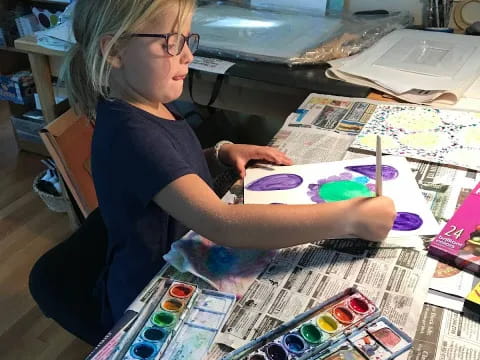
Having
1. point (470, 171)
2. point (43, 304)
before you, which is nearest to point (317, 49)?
point (470, 171)

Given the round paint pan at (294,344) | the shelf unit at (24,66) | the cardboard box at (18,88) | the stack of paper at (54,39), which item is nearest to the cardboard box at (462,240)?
the round paint pan at (294,344)

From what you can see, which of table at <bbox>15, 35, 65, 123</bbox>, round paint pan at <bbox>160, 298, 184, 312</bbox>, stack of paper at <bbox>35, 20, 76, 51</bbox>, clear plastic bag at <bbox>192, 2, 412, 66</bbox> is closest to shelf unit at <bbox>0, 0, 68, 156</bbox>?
table at <bbox>15, 35, 65, 123</bbox>

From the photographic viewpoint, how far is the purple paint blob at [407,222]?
0.78m

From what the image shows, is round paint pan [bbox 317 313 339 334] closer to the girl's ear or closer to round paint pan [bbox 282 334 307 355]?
round paint pan [bbox 282 334 307 355]

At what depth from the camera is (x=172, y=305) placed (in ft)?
2.12

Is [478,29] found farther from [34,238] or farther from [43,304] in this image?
[34,238]

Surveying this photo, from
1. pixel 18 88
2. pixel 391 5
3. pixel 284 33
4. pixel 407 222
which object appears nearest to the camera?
pixel 407 222

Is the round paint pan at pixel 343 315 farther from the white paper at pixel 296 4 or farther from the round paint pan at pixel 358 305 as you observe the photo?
the white paper at pixel 296 4

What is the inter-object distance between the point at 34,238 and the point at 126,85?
1.25m

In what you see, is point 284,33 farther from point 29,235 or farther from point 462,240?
point 29,235

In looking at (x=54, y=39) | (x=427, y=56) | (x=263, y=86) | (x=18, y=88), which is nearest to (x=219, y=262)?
(x=263, y=86)

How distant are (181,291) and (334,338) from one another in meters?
0.20

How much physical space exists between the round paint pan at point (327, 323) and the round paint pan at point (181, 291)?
16cm

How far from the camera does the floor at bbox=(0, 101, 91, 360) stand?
4.95ft
